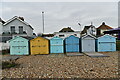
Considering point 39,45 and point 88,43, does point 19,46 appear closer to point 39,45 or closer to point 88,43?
point 39,45

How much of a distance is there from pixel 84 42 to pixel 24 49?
6.89m

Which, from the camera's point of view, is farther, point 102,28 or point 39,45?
point 102,28

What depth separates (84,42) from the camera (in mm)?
11406

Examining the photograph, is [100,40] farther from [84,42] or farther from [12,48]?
[12,48]

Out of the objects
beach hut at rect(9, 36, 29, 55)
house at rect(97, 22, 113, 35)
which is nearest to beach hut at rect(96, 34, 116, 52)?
beach hut at rect(9, 36, 29, 55)

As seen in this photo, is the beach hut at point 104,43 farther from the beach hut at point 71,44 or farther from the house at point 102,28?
the house at point 102,28

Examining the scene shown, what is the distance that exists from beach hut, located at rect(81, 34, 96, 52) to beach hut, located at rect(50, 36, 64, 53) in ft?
8.22

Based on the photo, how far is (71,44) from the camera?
37.0 feet

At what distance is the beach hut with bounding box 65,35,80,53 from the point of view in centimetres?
1126

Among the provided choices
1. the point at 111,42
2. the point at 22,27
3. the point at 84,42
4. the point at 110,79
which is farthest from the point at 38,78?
the point at 22,27

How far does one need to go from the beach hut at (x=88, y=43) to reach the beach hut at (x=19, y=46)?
21.0 ft

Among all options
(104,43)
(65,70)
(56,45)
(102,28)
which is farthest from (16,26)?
(102,28)

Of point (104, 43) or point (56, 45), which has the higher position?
point (104, 43)

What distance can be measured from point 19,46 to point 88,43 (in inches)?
310
